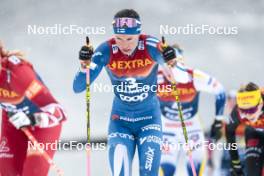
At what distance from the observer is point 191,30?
18.1ft

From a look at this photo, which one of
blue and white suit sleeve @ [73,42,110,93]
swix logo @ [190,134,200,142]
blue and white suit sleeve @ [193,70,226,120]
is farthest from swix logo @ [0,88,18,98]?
swix logo @ [190,134,200,142]

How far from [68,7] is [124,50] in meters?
1.35

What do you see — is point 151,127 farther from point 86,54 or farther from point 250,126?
point 250,126

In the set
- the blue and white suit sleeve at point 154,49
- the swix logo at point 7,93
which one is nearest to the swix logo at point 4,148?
the swix logo at point 7,93

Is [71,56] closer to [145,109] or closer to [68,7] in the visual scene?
[68,7]

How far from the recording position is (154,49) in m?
4.36

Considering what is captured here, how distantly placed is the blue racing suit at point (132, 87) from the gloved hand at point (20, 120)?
56 centimetres

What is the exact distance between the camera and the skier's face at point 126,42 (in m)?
4.33

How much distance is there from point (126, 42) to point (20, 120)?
2.72ft

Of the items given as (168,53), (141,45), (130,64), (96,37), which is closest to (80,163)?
(96,37)

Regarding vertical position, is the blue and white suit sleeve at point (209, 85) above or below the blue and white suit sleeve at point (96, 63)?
below

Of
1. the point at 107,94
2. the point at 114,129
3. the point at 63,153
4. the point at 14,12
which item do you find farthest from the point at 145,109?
the point at 14,12

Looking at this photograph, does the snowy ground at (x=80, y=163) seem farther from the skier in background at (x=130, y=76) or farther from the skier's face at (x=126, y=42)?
the skier's face at (x=126, y=42)

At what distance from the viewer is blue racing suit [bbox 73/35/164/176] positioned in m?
4.36
